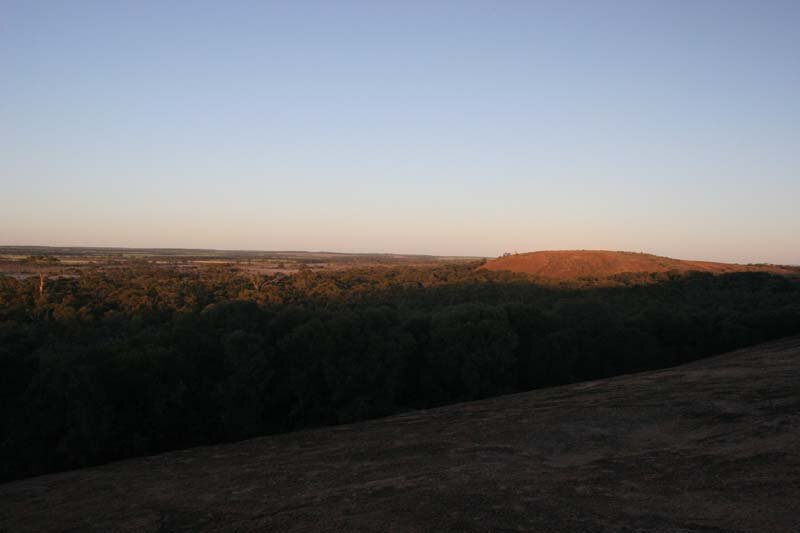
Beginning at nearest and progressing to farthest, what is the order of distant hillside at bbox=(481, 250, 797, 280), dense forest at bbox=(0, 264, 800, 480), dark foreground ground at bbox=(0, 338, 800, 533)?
1. dark foreground ground at bbox=(0, 338, 800, 533)
2. dense forest at bbox=(0, 264, 800, 480)
3. distant hillside at bbox=(481, 250, 797, 280)

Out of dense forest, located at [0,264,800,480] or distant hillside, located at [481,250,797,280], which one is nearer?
dense forest, located at [0,264,800,480]

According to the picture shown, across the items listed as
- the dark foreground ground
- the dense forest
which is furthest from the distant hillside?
the dark foreground ground

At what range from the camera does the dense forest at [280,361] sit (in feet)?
60.7

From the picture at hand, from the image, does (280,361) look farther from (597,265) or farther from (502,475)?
(597,265)

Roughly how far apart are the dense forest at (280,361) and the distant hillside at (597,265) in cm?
2952

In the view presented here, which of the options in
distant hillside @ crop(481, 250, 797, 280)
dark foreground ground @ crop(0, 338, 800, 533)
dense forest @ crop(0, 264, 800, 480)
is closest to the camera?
dark foreground ground @ crop(0, 338, 800, 533)

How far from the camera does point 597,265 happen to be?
72.8 meters

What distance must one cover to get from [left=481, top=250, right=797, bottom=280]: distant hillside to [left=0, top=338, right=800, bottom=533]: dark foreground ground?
169 feet

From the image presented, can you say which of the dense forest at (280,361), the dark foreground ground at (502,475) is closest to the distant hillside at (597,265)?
the dense forest at (280,361)

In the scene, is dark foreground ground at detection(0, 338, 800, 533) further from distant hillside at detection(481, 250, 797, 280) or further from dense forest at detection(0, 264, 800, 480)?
distant hillside at detection(481, 250, 797, 280)

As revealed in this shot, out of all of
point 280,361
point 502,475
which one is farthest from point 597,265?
point 502,475

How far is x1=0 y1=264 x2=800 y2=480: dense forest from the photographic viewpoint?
18.5m

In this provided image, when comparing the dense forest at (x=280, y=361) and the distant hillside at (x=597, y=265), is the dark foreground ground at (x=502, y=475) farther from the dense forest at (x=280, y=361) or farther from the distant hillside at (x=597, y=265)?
the distant hillside at (x=597, y=265)

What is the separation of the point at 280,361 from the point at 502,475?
46.0 ft
